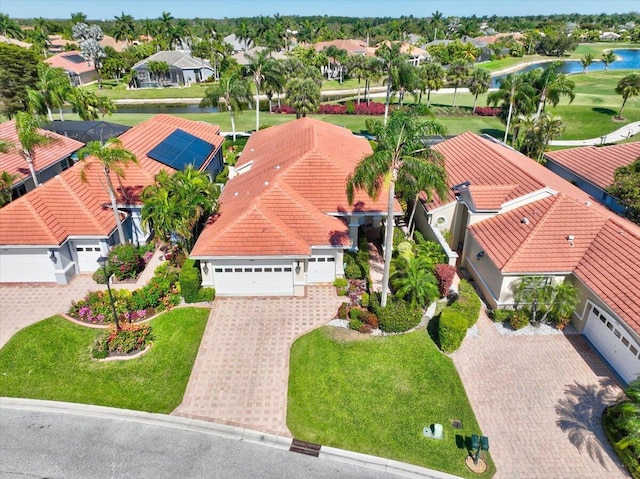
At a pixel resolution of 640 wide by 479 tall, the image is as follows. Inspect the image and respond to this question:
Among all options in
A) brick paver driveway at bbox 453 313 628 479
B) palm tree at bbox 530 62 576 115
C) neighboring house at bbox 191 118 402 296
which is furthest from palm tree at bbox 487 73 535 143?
brick paver driveway at bbox 453 313 628 479

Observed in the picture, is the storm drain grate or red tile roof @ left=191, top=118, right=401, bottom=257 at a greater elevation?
red tile roof @ left=191, top=118, right=401, bottom=257

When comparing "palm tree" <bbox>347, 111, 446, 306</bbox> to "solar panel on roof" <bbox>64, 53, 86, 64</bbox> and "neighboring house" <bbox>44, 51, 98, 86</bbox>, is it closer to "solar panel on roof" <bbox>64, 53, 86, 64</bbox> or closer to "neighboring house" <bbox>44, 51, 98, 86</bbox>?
"neighboring house" <bbox>44, 51, 98, 86</bbox>

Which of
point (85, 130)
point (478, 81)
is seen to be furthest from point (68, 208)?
point (478, 81)

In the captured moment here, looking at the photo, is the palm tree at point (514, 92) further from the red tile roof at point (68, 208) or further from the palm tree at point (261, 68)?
the red tile roof at point (68, 208)

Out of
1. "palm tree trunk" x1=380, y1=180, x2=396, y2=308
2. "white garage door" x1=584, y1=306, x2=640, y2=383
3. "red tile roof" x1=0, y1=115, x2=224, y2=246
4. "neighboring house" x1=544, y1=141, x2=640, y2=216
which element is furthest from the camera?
"neighboring house" x1=544, y1=141, x2=640, y2=216

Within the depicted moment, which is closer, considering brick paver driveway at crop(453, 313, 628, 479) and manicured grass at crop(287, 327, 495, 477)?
brick paver driveway at crop(453, 313, 628, 479)

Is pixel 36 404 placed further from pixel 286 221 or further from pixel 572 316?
Result: pixel 572 316

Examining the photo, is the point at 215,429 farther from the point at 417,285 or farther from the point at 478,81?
the point at 478,81
